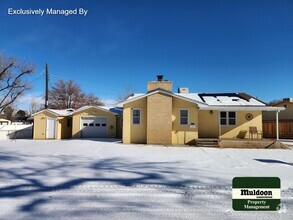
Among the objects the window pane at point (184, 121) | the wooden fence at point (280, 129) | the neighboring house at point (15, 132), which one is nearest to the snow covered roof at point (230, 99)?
the window pane at point (184, 121)

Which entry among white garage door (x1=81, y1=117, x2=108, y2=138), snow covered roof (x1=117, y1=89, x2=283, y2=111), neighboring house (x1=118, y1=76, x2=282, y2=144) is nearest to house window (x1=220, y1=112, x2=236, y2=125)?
neighboring house (x1=118, y1=76, x2=282, y2=144)

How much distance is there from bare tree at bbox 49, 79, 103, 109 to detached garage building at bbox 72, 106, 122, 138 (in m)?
23.0

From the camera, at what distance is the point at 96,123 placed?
19.1m

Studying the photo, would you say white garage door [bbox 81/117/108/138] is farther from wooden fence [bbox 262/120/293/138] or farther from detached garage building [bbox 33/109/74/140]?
wooden fence [bbox 262/120/293/138]

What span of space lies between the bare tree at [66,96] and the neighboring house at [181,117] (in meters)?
29.5

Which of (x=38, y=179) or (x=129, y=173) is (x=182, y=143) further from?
(x=38, y=179)

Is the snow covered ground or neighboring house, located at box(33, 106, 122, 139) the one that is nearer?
the snow covered ground

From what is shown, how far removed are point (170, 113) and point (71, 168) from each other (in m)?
8.65

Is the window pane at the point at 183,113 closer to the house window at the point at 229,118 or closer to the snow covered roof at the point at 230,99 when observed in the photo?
the snow covered roof at the point at 230,99

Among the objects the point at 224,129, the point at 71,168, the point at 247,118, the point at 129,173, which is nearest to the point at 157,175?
the point at 129,173

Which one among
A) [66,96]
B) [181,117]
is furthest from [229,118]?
[66,96]

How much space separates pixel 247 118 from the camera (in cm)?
1462

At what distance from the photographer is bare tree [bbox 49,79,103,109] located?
3881 cm

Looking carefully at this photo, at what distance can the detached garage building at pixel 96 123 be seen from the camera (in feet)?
62.1
